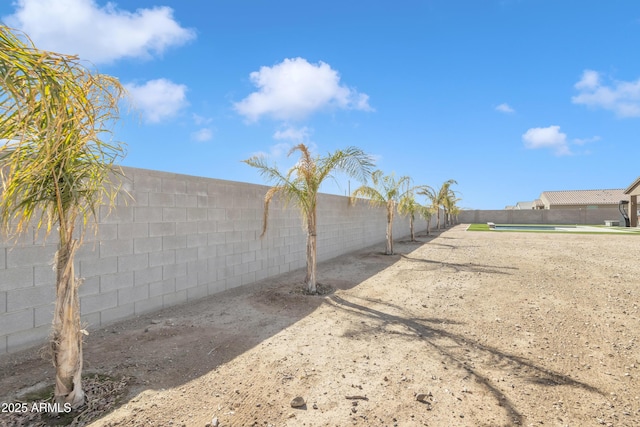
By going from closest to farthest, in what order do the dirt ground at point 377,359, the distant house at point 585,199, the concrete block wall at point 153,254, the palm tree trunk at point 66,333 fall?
the palm tree trunk at point 66,333 < the dirt ground at point 377,359 < the concrete block wall at point 153,254 < the distant house at point 585,199

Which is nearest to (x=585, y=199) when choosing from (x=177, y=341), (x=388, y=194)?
(x=388, y=194)

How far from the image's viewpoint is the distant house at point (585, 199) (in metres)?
40.3

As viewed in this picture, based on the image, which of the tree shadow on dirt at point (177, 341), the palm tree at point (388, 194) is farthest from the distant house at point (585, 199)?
the tree shadow on dirt at point (177, 341)

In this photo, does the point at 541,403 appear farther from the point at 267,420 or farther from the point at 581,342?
the point at 267,420

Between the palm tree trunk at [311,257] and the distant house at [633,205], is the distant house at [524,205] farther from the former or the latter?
the palm tree trunk at [311,257]

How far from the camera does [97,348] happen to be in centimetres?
363

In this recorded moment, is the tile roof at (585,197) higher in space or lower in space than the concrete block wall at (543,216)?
higher

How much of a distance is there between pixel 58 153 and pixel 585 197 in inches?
2095

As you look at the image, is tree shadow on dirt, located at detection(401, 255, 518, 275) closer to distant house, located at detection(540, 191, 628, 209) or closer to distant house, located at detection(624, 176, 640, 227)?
distant house, located at detection(624, 176, 640, 227)

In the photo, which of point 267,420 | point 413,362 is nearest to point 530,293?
point 413,362

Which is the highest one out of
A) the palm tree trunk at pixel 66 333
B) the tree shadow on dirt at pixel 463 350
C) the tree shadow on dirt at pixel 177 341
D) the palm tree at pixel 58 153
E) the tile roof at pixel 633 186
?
the tile roof at pixel 633 186

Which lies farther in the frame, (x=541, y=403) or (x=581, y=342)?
(x=581, y=342)

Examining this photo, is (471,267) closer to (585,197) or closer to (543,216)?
(543,216)

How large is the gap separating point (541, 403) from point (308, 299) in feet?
12.2
